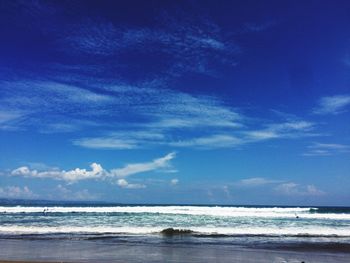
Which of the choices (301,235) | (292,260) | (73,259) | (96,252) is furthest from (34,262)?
(301,235)

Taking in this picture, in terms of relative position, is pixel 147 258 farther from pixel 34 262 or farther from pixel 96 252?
pixel 34 262

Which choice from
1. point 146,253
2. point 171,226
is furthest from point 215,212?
point 146,253

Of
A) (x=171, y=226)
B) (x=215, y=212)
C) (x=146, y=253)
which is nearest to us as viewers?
(x=146, y=253)

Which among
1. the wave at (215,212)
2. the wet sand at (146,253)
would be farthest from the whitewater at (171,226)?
the wave at (215,212)

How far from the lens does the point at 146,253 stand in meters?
14.7

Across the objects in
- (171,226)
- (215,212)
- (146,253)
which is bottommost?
(146,253)

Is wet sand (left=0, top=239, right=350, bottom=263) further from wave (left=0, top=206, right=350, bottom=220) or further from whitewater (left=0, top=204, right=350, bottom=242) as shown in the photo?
wave (left=0, top=206, right=350, bottom=220)

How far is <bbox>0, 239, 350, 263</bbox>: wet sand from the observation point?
43.2 ft

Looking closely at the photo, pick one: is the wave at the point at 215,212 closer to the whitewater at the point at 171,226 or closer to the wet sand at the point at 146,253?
the whitewater at the point at 171,226

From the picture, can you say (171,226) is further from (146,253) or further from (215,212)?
(215,212)

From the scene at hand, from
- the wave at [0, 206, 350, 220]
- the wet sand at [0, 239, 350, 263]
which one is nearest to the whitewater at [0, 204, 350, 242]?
the wet sand at [0, 239, 350, 263]

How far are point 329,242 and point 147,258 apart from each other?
10380 millimetres

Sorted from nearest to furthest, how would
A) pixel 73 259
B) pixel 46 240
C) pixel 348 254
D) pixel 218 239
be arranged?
pixel 73 259 → pixel 348 254 → pixel 46 240 → pixel 218 239

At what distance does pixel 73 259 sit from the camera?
42.2 ft
